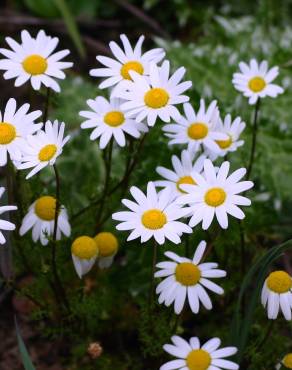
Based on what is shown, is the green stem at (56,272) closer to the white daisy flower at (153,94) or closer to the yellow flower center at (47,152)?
the yellow flower center at (47,152)

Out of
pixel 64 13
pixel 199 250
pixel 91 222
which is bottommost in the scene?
pixel 199 250

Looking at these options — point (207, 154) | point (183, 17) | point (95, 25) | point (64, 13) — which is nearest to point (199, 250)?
point (207, 154)

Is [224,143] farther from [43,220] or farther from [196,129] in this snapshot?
[43,220]

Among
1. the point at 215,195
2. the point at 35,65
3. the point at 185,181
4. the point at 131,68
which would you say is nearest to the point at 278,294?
the point at 215,195

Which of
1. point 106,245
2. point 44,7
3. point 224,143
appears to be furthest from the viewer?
point 44,7

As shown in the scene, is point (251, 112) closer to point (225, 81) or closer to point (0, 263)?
point (225, 81)

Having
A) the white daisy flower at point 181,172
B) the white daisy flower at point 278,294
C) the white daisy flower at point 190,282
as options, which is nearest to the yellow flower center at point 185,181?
the white daisy flower at point 181,172
